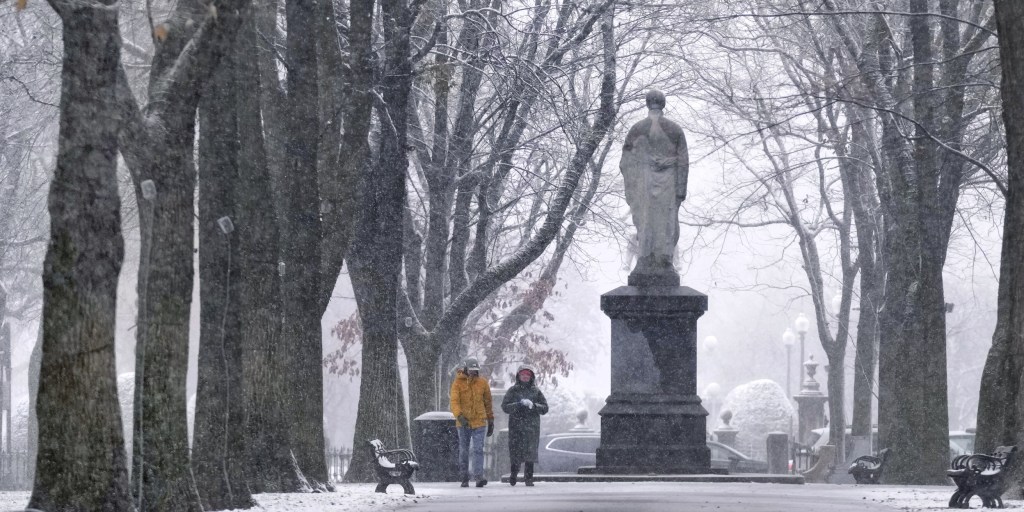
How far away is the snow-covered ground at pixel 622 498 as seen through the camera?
567 inches

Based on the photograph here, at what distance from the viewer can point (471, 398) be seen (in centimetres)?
1914

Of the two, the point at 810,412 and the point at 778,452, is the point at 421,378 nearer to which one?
the point at 778,452

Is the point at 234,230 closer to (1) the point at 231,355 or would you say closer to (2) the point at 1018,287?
(1) the point at 231,355

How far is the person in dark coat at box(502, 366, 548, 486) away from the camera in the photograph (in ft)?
62.2

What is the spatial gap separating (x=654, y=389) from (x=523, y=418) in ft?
5.61

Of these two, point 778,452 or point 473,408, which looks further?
point 778,452

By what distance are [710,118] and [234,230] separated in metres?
21.3

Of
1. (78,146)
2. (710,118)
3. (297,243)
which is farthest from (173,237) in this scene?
(710,118)

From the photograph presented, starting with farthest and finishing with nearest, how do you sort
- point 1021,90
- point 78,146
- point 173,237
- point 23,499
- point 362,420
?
1. point 362,420
2. point 23,499
3. point 1021,90
4. point 173,237
5. point 78,146

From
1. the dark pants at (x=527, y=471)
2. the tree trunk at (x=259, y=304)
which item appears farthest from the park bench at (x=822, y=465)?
the tree trunk at (x=259, y=304)

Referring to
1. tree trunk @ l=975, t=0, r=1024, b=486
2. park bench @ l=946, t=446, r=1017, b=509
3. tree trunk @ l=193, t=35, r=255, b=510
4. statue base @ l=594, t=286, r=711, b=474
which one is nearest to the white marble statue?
statue base @ l=594, t=286, r=711, b=474

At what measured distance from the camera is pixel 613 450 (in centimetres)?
1953

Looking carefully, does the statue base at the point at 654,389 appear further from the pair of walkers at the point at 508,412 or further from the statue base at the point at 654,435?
the pair of walkers at the point at 508,412

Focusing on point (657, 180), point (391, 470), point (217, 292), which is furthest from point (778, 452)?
point (217, 292)
